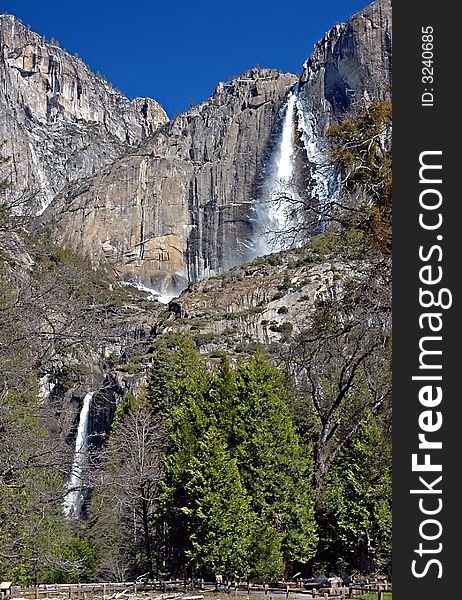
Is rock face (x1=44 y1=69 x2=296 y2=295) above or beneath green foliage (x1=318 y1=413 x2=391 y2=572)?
above

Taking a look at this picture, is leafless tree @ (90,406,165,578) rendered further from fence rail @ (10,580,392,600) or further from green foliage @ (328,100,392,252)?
green foliage @ (328,100,392,252)

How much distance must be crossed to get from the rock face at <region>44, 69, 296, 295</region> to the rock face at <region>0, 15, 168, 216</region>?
77.3 ft

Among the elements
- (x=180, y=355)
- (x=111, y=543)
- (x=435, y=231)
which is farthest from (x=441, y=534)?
(x=180, y=355)

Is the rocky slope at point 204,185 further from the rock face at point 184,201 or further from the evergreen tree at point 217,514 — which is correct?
the evergreen tree at point 217,514

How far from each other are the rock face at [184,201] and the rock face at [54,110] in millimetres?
23565

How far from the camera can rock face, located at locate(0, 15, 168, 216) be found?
513ft

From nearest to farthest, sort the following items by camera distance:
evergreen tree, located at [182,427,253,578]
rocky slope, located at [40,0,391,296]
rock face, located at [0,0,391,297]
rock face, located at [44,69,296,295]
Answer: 1. evergreen tree, located at [182,427,253,578]
2. rock face, located at [0,0,391,297]
3. rocky slope, located at [40,0,391,296]
4. rock face, located at [44,69,296,295]

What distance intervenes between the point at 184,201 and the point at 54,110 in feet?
206

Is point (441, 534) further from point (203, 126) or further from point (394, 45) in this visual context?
point (203, 126)

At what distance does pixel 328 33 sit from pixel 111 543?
106389 millimetres

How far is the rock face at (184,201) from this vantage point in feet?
412

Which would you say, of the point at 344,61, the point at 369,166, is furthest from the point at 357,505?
the point at 344,61

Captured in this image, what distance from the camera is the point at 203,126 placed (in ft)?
441

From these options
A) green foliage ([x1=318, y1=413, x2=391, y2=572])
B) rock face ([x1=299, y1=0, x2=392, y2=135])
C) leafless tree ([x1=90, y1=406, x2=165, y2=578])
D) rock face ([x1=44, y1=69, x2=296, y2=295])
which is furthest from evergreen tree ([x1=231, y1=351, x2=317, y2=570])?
rock face ([x1=44, y1=69, x2=296, y2=295])
